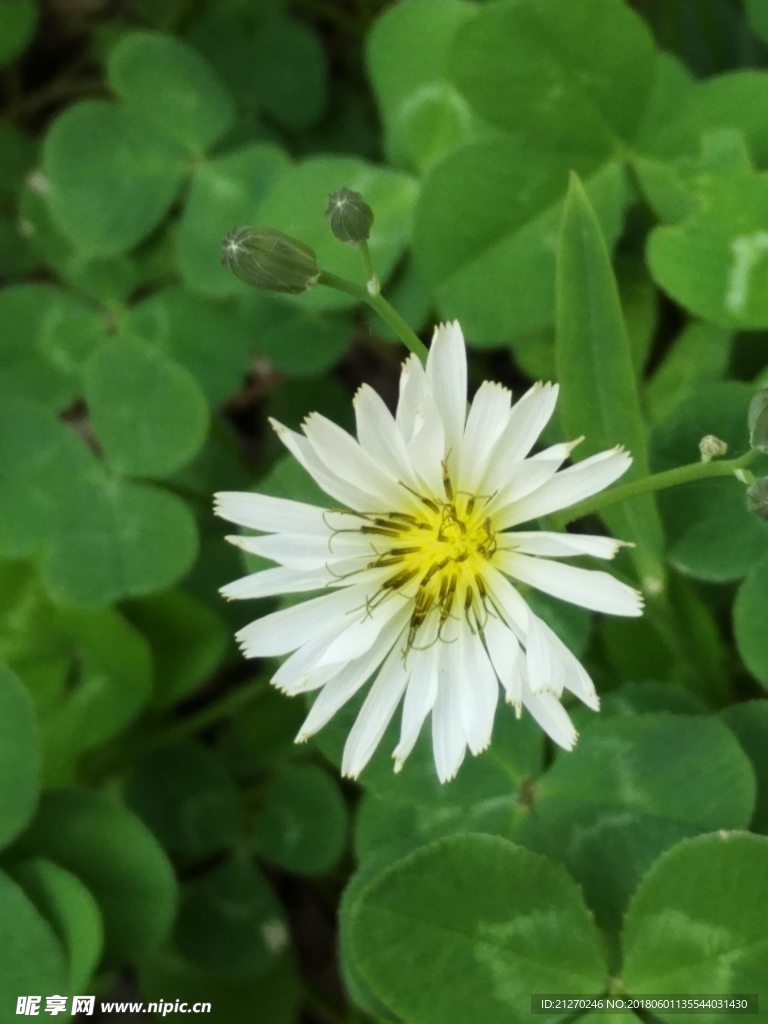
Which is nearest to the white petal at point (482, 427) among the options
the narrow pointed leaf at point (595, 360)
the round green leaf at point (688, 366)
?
the narrow pointed leaf at point (595, 360)

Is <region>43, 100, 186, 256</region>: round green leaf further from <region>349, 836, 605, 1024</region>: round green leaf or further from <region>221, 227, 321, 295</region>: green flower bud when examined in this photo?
<region>349, 836, 605, 1024</region>: round green leaf

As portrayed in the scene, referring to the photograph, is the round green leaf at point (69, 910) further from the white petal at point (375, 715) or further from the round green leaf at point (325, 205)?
the round green leaf at point (325, 205)

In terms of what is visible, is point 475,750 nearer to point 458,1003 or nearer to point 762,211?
point 458,1003

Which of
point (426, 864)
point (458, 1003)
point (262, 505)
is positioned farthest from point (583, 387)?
point (458, 1003)

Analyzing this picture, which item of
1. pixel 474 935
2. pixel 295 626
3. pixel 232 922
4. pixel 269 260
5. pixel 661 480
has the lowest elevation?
pixel 232 922

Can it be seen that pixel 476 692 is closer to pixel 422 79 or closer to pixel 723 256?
pixel 723 256

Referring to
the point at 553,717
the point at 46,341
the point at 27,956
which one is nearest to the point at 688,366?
the point at 553,717
